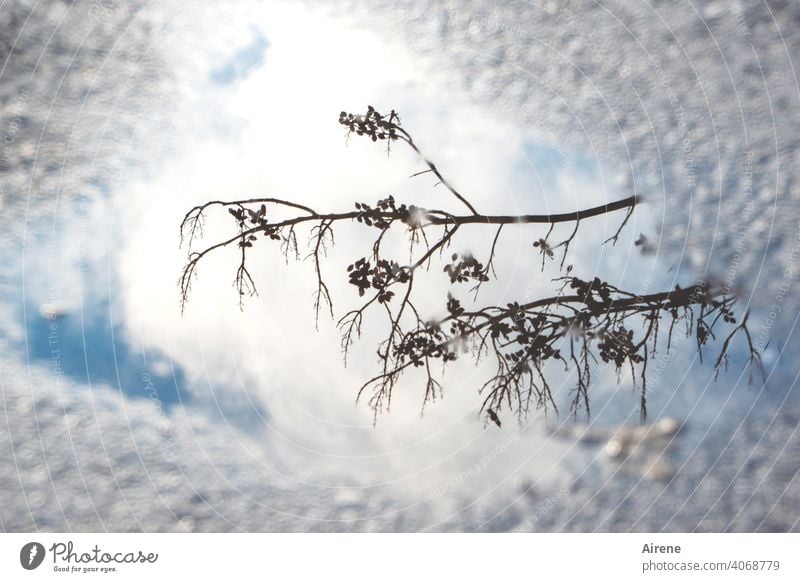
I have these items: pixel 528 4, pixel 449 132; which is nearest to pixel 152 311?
pixel 449 132
